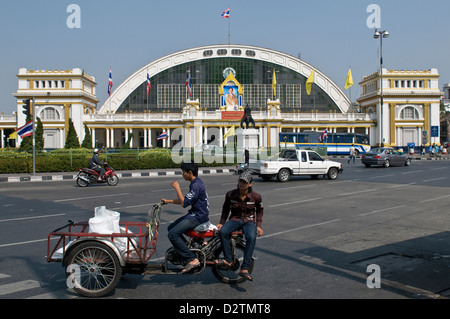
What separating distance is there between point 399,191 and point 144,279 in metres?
13.3

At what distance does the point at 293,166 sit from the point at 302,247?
14.4 meters

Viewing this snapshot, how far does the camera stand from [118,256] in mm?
5727

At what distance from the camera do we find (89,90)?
3172 inches

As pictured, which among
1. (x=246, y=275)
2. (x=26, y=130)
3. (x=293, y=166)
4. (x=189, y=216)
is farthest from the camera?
(x=26, y=130)

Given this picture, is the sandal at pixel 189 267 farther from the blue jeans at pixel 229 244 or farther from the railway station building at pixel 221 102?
the railway station building at pixel 221 102

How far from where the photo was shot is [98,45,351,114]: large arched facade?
273 feet

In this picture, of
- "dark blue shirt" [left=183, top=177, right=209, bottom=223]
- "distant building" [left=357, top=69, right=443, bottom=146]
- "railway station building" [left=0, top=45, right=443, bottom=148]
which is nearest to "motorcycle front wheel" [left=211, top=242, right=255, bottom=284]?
"dark blue shirt" [left=183, top=177, right=209, bottom=223]

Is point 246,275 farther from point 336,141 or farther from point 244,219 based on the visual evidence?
point 336,141

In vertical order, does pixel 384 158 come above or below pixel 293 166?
above

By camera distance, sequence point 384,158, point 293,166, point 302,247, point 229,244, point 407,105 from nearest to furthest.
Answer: point 229,244 < point 302,247 < point 293,166 < point 384,158 < point 407,105

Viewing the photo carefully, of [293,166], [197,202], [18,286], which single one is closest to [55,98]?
[293,166]

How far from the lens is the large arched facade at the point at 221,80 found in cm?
8325

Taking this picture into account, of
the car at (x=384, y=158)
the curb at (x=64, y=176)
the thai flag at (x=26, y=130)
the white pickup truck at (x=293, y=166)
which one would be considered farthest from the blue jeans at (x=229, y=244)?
the car at (x=384, y=158)
